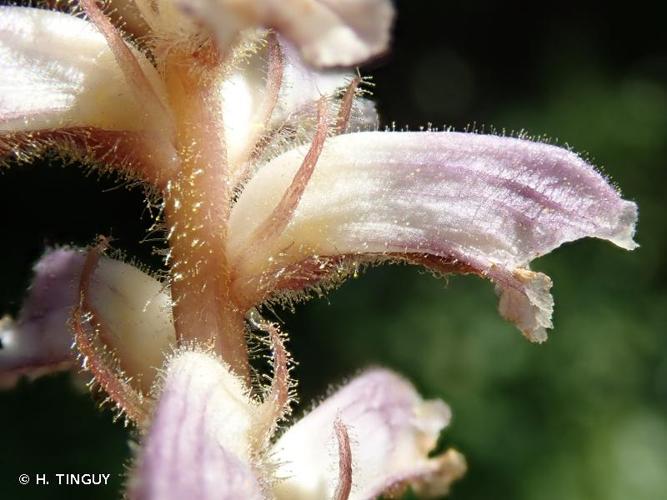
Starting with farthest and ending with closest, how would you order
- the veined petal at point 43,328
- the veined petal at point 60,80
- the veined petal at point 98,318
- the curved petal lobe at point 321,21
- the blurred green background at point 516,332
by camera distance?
the blurred green background at point 516,332, the veined petal at point 43,328, the veined petal at point 98,318, the veined petal at point 60,80, the curved petal lobe at point 321,21

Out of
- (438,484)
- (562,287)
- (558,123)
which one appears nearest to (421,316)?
(562,287)

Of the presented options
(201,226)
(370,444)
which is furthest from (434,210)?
(370,444)

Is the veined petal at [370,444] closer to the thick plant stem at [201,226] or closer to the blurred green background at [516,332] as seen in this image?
the thick plant stem at [201,226]

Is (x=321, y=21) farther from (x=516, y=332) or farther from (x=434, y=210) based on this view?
(x=516, y=332)

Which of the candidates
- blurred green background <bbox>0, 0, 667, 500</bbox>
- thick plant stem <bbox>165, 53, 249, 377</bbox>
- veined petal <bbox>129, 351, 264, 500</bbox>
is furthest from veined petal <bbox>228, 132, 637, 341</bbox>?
blurred green background <bbox>0, 0, 667, 500</bbox>

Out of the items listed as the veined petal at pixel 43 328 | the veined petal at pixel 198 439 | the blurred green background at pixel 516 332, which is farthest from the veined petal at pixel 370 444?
the blurred green background at pixel 516 332

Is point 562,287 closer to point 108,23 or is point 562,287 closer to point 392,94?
point 392,94
